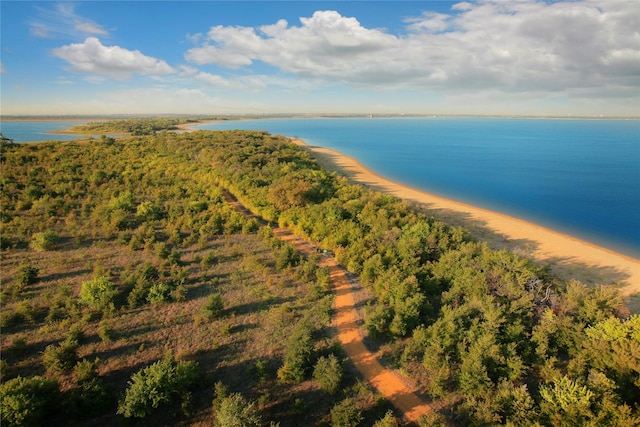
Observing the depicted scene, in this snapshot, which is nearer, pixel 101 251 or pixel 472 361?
pixel 472 361

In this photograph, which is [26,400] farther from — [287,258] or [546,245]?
[546,245]

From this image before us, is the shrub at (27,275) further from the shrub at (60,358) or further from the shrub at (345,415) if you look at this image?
the shrub at (345,415)

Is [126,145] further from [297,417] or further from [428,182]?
[297,417]

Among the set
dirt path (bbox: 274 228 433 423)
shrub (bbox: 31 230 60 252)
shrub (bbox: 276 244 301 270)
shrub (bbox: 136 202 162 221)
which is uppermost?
shrub (bbox: 136 202 162 221)

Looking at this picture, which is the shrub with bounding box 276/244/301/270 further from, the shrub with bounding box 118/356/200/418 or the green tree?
the green tree

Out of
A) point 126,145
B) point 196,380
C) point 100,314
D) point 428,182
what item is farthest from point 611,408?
point 126,145

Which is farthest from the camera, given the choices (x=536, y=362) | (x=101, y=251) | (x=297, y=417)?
(x=101, y=251)

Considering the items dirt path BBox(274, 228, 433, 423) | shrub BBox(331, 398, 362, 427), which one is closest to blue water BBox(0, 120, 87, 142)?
dirt path BBox(274, 228, 433, 423)
